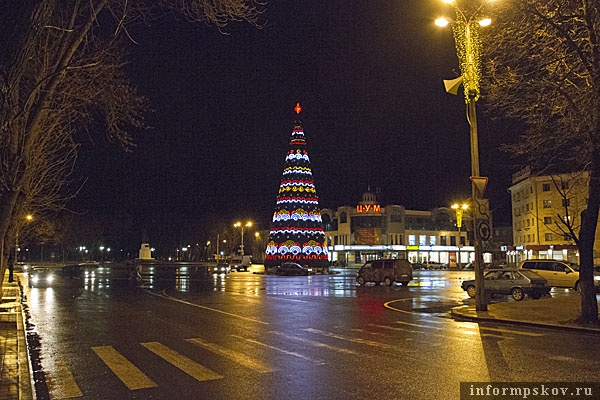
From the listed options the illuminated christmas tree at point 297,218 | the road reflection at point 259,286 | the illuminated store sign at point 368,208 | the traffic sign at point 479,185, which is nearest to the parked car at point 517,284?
the road reflection at point 259,286

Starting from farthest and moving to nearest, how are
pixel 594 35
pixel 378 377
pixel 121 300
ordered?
pixel 121 300 < pixel 594 35 < pixel 378 377

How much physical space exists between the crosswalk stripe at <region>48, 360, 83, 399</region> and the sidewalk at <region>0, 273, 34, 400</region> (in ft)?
1.12

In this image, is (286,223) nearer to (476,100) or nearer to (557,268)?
(557,268)

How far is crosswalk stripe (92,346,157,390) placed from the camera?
845 cm

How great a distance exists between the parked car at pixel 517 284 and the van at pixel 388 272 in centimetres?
1080

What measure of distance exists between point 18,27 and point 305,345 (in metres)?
8.26

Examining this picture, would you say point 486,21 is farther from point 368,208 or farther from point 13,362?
point 368,208

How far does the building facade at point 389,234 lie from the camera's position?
8990cm

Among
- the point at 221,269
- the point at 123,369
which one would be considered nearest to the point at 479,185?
the point at 123,369

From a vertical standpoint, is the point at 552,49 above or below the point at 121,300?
above

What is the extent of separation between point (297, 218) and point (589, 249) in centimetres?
4296

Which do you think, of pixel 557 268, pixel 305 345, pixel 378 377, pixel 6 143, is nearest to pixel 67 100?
pixel 6 143

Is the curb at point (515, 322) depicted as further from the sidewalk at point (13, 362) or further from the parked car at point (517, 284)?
the sidewalk at point (13, 362)

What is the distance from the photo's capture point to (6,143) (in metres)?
10.3
